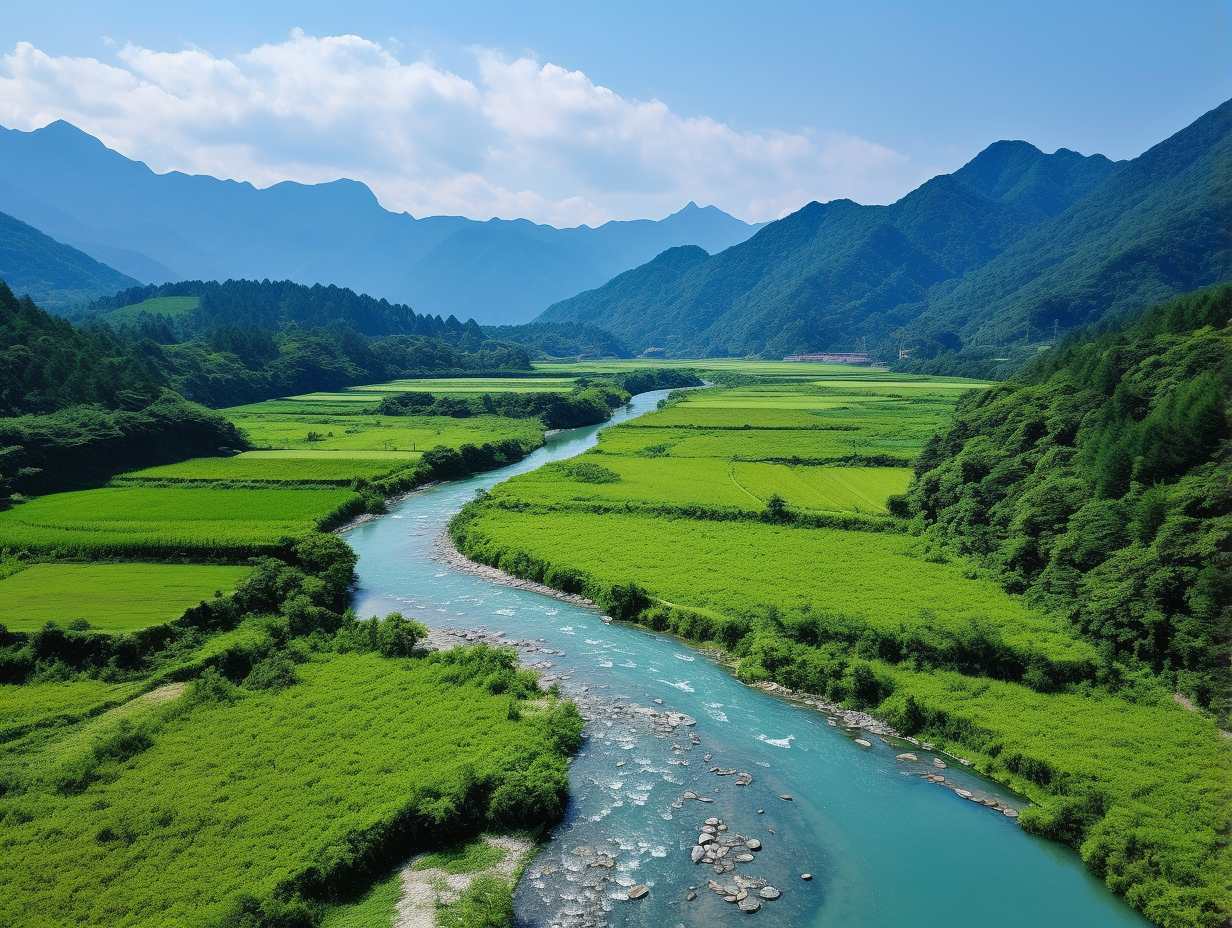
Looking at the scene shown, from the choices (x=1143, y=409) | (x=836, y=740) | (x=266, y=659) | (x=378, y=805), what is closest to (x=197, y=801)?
(x=378, y=805)

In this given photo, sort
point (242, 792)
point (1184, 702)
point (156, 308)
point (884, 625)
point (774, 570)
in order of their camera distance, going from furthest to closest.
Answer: point (156, 308) → point (774, 570) → point (884, 625) → point (1184, 702) → point (242, 792)


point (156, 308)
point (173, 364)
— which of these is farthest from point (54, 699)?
point (156, 308)

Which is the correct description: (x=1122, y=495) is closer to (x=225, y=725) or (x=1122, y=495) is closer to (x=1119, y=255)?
(x=225, y=725)

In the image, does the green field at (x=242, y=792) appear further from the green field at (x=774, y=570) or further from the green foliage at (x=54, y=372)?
the green foliage at (x=54, y=372)

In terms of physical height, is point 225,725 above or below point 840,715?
above

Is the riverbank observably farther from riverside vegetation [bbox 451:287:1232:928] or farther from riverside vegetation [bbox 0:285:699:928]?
riverside vegetation [bbox 0:285:699:928]

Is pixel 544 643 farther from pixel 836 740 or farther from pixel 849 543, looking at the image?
pixel 849 543
